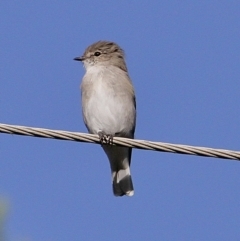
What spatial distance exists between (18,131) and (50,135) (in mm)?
253

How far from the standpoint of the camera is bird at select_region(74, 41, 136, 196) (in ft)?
30.3

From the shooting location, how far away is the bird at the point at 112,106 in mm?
9250

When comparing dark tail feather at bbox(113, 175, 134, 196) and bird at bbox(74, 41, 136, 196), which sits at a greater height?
bird at bbox(74, 41, 136, 196)

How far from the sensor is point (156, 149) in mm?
6254

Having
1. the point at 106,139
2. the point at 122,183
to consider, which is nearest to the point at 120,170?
the point at 122,183

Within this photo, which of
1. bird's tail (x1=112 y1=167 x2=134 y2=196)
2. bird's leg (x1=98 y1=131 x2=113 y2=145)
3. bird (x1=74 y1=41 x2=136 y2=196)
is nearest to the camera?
bird's leg (x1=98 y1=131 x2=113 y2=145)

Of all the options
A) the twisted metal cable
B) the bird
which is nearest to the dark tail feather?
the bird

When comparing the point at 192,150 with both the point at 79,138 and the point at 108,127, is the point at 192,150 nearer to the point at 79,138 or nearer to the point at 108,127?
the point at 79,138

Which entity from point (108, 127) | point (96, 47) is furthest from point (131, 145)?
point (96, 47)

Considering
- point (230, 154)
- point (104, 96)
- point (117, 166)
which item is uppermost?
point (104, 96)

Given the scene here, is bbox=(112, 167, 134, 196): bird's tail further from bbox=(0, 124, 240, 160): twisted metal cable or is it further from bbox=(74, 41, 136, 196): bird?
bbox=(0, 124, 240, 160): twisted metal cable

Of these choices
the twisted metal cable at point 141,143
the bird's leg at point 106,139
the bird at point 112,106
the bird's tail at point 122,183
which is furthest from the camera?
the bird's tail at point 122,183

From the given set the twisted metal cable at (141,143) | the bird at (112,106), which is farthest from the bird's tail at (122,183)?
the twisted metal cable at (141,143)

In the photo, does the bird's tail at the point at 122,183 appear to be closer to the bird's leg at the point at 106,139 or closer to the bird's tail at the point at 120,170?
the bird's tail at the point at 120,170
